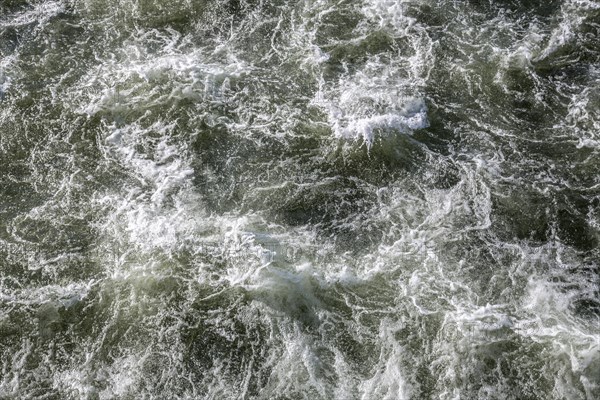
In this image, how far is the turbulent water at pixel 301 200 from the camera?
19.0 ft

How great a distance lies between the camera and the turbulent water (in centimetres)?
579

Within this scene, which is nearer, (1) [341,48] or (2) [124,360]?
(2) [124,360]

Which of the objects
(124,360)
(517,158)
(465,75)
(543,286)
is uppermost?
(465,75)

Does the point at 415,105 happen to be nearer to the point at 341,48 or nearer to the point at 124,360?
the point at 341,48

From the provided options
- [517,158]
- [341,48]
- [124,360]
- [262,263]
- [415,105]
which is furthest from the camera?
[341,48]

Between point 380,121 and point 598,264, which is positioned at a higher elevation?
point 380,121

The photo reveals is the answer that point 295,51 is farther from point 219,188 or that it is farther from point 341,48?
point 219,188

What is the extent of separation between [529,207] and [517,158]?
31.8 inches

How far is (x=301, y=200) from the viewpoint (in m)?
7.04

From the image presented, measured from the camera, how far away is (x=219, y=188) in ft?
23.8

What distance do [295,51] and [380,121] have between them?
83.6 inches

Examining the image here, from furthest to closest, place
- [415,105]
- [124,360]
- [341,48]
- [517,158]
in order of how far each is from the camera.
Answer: [341,48], [415,105], [517,158], [124,360]

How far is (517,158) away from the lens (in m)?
7.23

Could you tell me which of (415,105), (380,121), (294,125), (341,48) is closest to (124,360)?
(294,125)
